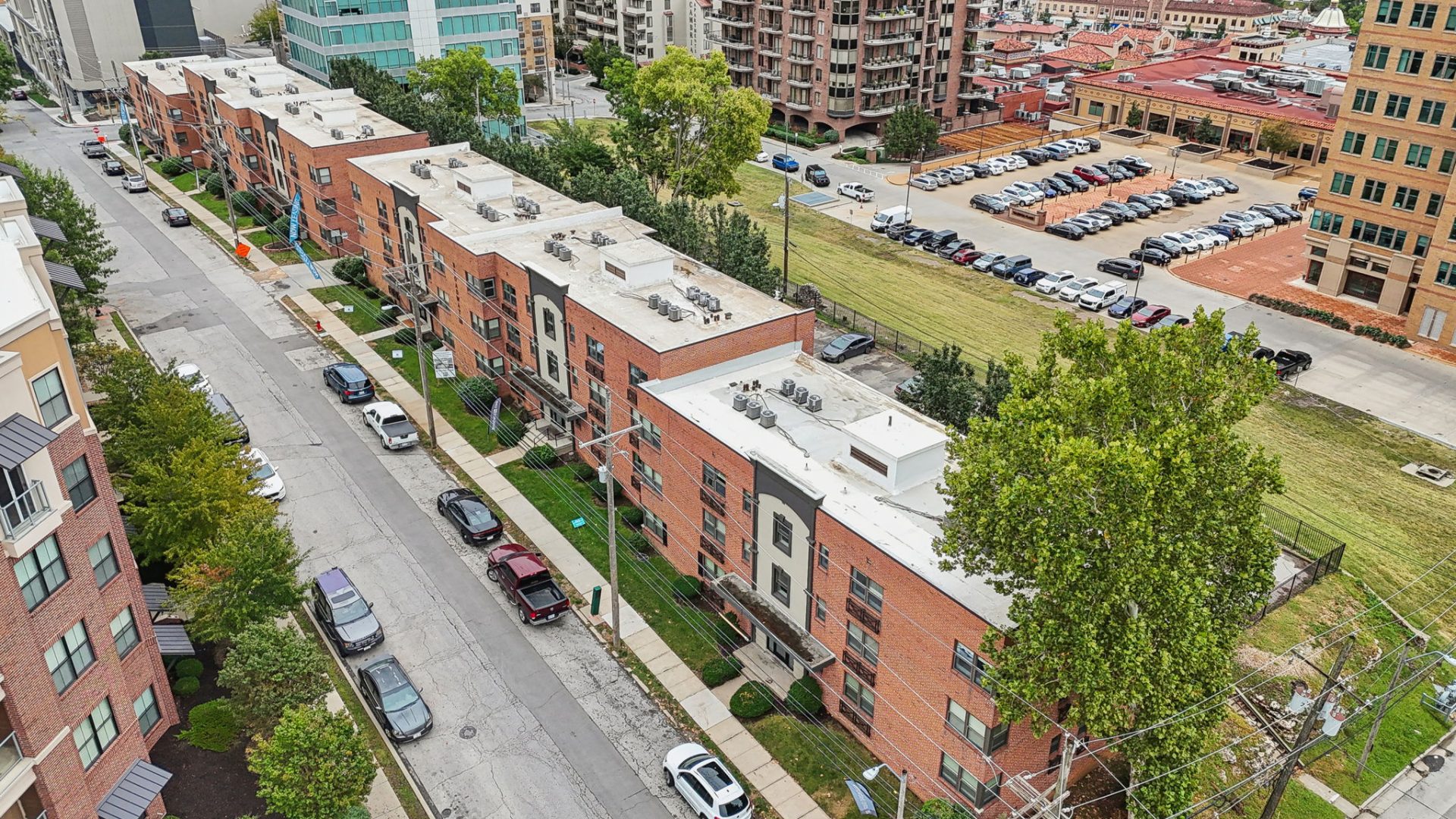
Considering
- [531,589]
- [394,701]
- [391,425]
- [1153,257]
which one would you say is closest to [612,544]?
[531,589]

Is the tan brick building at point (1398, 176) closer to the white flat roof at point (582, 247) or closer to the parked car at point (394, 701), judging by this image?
the white flat roof at point (582, 247)

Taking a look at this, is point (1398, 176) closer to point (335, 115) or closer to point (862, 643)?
point (862, 643)

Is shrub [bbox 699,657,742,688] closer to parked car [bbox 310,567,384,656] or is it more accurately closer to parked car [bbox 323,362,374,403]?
parked car [bbox 310,567,384,656]

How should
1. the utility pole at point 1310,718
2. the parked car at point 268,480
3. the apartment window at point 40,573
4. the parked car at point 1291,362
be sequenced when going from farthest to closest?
the parked car at point 1291,362 < the parked car at point 268,480 < the apartment window at point 40,573 < the utility pole at point 1310,718

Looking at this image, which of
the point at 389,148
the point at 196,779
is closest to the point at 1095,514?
the point at 196,779

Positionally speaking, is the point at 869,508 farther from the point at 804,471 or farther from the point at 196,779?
the point at 196,779

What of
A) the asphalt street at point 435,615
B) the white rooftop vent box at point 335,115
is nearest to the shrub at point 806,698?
the asphalt street at point 435,615
